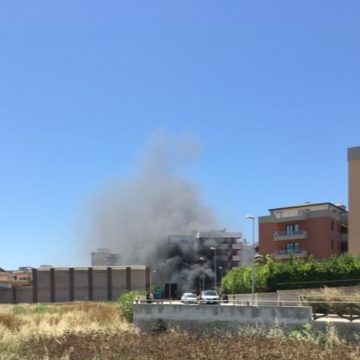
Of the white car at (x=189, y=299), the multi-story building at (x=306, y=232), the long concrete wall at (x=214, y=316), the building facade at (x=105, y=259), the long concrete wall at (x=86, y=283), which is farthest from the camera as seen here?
the building facade at (x=105, y=259)

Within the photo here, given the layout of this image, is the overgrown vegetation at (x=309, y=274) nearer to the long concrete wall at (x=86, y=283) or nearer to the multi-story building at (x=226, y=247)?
the long concrete wall at (x=86, y=283)

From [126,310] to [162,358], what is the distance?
33.3m

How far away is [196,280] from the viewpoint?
129m

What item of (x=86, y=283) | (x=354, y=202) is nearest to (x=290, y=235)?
(x=354, y=202)

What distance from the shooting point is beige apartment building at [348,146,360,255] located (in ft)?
231

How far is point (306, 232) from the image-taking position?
87.9 metres

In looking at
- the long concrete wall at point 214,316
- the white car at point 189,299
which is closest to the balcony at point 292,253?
the white car at point 189,299

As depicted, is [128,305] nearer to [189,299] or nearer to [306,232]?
[189,299]

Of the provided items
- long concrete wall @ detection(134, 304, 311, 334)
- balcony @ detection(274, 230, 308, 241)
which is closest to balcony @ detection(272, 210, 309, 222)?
balcony @ detection(274, 230, 308, 241)

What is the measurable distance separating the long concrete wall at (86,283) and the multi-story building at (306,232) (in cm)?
3283

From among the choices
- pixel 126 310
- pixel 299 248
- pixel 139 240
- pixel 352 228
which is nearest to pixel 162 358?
pixel 126 310

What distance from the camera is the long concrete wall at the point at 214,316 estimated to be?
31734 mm

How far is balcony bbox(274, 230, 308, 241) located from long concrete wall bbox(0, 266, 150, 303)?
3430 centimetres

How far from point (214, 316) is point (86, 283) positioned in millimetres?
85972
